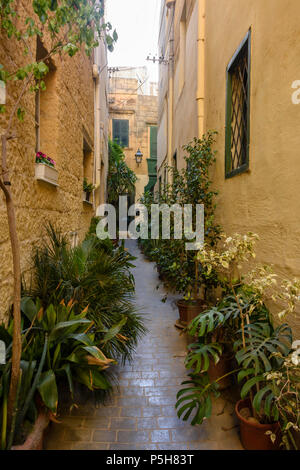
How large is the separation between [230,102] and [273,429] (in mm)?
3550

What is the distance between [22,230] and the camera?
297 centimetres

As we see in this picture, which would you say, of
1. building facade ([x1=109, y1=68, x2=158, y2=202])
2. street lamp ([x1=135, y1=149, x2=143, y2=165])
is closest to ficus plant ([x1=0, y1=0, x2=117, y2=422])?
street lamp ([x1=135, y1=149, x2=143, y2=165])

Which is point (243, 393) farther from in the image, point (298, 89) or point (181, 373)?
point (298, 89)

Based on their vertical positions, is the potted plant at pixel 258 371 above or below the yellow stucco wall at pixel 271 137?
below

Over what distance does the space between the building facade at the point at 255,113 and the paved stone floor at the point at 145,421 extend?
1.38m

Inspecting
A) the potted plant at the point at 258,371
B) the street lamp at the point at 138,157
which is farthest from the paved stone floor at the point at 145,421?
the street lamp at the point at 138,157

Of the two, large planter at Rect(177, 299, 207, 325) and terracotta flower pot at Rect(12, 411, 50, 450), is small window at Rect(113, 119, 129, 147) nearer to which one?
large planter at Rect(177, 299, 207, 325)

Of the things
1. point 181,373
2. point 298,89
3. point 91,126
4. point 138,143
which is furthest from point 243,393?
point 138,143

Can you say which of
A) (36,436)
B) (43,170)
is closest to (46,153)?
(43,170)

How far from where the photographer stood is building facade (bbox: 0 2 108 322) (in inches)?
102

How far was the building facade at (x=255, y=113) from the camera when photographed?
2326mm

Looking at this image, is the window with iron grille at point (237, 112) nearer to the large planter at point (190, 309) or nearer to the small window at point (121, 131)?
the large planter at point (190, 309)

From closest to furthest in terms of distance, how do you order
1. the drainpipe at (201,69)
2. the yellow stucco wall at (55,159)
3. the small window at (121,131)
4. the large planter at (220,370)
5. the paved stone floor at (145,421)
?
the paved stone floor at (145,421), the yellow stucco wall at (55,159), the large planter at (220,370), the drainpipe at (201,69), the small window at (121,131)

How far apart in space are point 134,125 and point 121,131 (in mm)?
847
